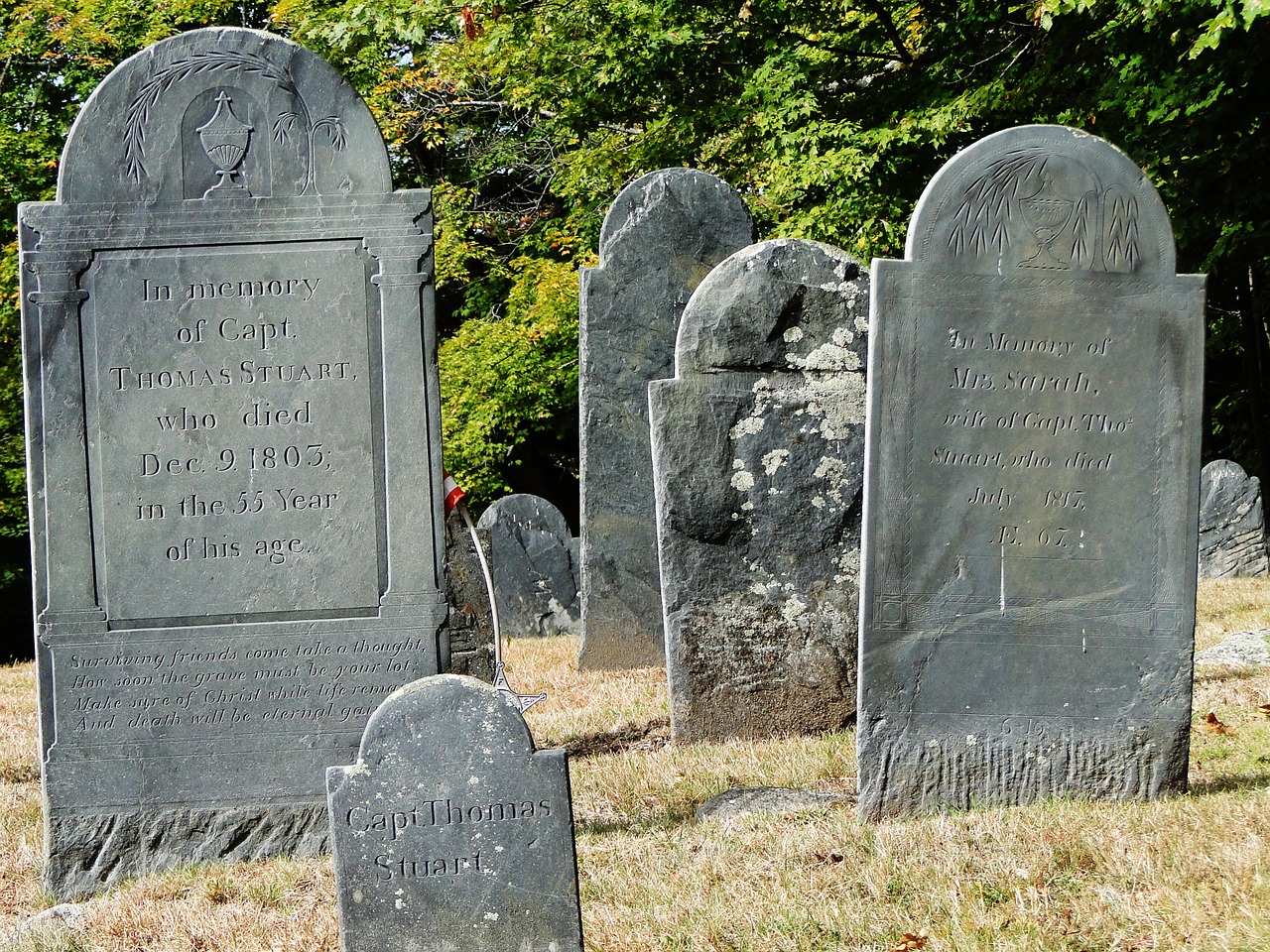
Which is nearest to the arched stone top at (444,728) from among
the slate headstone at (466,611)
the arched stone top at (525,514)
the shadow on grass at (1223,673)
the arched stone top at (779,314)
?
the arched stone top at (779,314)

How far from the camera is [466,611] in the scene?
7625mm

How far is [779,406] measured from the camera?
671 cm

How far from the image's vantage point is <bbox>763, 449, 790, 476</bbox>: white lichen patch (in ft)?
22.0

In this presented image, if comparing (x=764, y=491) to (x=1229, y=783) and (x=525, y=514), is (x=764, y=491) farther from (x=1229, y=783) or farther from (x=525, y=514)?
(x=525, y=514)

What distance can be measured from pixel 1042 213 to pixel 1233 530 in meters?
10.4

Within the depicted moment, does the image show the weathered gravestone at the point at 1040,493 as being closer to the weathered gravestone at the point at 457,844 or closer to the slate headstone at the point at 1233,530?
the weathered gravestone at the point at 457,844

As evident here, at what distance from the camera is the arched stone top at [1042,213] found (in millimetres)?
5043

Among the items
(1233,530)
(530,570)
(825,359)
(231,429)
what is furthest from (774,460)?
(1233,530)

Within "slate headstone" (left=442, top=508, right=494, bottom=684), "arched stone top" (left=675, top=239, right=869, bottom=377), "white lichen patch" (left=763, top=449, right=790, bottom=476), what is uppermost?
"arched stone top" (left=675, top=239, right=869, bottom=377)

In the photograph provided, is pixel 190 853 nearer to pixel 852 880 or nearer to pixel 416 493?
pixel 416 493

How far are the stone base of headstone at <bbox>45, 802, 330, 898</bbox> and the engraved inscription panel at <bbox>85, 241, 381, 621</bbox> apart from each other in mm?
828

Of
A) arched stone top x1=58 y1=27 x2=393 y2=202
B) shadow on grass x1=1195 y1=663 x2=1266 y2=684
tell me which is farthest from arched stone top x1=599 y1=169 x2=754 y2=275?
arched stone top x1=58 y1=27 x2=393 y2=202

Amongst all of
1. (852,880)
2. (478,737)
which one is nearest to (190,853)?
(478,737)

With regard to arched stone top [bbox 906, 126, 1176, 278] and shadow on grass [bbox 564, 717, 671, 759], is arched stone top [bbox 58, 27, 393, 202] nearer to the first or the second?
arched stone top [bbox 906, 126, 1176, 278]
